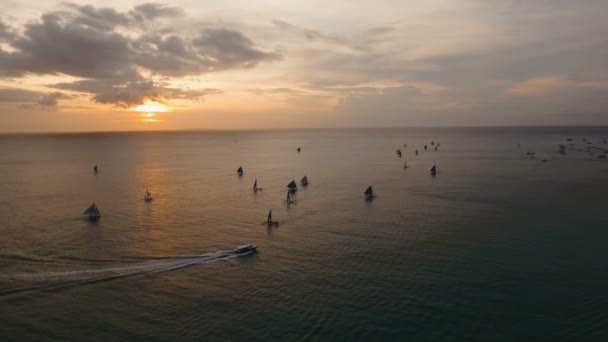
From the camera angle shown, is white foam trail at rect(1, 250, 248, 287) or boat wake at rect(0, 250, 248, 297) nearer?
boat wake at rect(0, 250, 248, 297)

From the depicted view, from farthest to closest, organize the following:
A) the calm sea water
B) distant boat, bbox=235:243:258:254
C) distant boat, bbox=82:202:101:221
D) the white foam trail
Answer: distant boat, bbox=82:202:101:221 → distant boat, bbox=235:243:258:254 → the white foam trail → the calm sea water

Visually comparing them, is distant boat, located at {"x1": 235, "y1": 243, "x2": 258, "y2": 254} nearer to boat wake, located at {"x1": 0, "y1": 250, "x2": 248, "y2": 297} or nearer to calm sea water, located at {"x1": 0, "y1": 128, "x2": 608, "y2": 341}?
boat wake, located at {"x1": 0, "y1": 250, "x2": 248, "y2": 297}

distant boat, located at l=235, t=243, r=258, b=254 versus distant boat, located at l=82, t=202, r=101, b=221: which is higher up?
distant boat, located at l=82, t=202, r=101, b=221

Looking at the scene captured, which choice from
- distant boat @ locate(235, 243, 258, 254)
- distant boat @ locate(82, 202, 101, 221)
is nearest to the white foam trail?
distant boat @ locate(235, 243, 258, 254)

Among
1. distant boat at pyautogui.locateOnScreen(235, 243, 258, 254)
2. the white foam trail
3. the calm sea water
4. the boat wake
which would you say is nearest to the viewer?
the calm sea water

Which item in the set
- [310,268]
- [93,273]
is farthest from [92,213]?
[310,268]

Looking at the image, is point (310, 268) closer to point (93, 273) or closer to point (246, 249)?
point (246, 249)

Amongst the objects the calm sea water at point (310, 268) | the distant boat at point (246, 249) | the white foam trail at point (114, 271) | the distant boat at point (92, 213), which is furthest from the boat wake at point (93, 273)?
the distant boat at point (92, 213)

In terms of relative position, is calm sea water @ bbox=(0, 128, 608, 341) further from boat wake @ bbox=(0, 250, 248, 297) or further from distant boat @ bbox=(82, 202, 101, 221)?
distant boat @ bbox=(82, 202, 101, 221)
